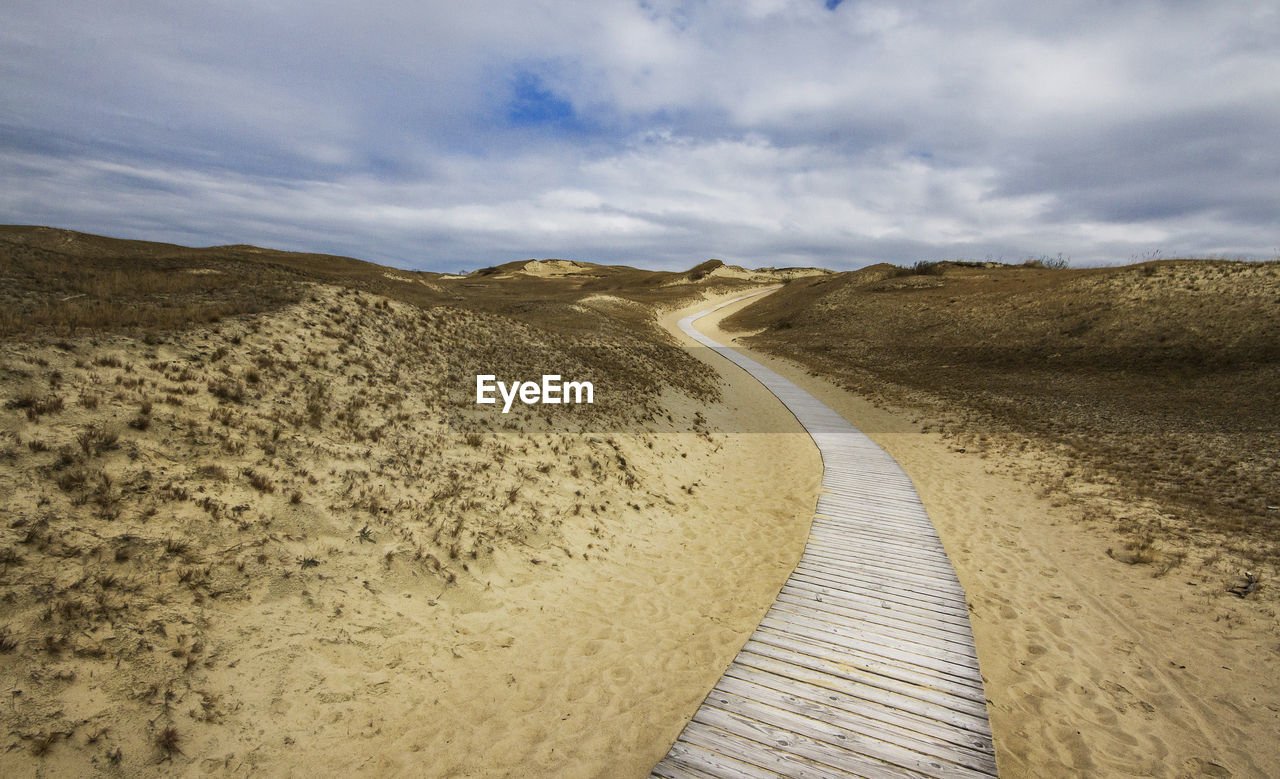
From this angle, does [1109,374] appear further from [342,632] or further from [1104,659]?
[342,632]

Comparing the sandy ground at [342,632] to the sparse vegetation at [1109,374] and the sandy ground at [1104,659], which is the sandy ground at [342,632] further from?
the sparse vegetation at [1109,374]

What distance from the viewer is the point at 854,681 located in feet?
19.0

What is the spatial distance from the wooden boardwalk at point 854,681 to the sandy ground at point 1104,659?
49 centimetres

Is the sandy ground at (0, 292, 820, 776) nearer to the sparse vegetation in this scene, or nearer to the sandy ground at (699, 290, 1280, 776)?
the sandy ground at (699, 290, 1280, 776)

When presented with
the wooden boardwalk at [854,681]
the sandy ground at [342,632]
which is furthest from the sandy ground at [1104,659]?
the sandy ground at [342,632]

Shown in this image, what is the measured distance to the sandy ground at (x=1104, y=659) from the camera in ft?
17.2

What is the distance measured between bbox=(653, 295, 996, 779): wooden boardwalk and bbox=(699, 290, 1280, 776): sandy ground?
1.62 ft

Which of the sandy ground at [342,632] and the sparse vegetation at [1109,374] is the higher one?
the sparse vegetation at [1109,374]

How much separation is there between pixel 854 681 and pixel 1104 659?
3700mm

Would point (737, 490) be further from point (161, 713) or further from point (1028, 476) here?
point (161, 713)

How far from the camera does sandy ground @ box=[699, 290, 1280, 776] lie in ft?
17.2

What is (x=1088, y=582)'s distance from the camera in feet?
27.8

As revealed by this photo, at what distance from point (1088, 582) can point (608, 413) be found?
35.5ft

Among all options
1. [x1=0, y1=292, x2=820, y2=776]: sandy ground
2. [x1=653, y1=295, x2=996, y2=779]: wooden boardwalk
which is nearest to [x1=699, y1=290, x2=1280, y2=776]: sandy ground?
[x1=653, y1=295, x2=996, y2=779]: wooden boardwalk
